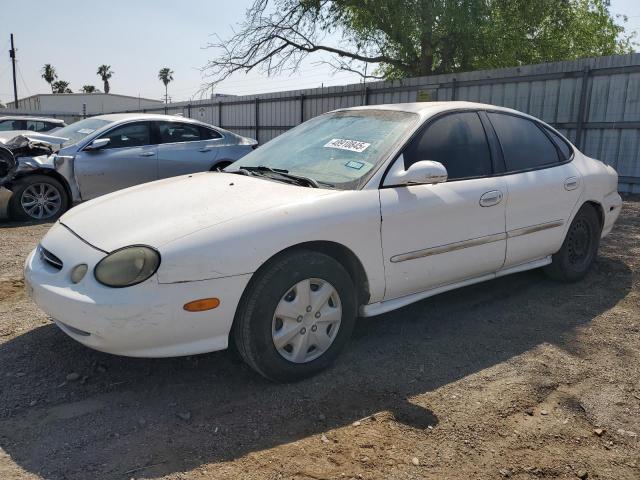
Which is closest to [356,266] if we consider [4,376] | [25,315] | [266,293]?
[266,293]

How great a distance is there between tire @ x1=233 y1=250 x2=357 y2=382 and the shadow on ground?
135mm

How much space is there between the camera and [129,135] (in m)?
8.23

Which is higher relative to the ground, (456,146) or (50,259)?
(456,146)

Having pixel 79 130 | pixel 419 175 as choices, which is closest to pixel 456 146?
pixel 419 175

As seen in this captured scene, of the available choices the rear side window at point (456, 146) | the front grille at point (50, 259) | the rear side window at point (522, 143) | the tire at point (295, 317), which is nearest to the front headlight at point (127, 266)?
the front grille at point (50, 259)

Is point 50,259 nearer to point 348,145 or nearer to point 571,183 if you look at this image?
point 348,145

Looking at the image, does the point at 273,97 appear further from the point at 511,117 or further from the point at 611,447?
the point at 611,447

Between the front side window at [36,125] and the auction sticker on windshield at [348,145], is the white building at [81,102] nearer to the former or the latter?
the front side window at [36,125]

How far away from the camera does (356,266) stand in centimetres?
320

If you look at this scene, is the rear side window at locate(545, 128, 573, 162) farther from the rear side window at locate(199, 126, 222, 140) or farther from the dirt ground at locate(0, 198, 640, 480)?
the rear side window at locate(199, 126, 222, 140)

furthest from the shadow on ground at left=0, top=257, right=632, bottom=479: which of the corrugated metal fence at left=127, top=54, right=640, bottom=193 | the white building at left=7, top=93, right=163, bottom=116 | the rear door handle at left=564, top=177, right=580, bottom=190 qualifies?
the white building at left=7, top=93, right=163, bottom=116

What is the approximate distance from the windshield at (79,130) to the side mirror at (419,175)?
6288 mm

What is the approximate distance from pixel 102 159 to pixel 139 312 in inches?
237

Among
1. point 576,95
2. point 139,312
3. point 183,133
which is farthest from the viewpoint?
point 576,95
